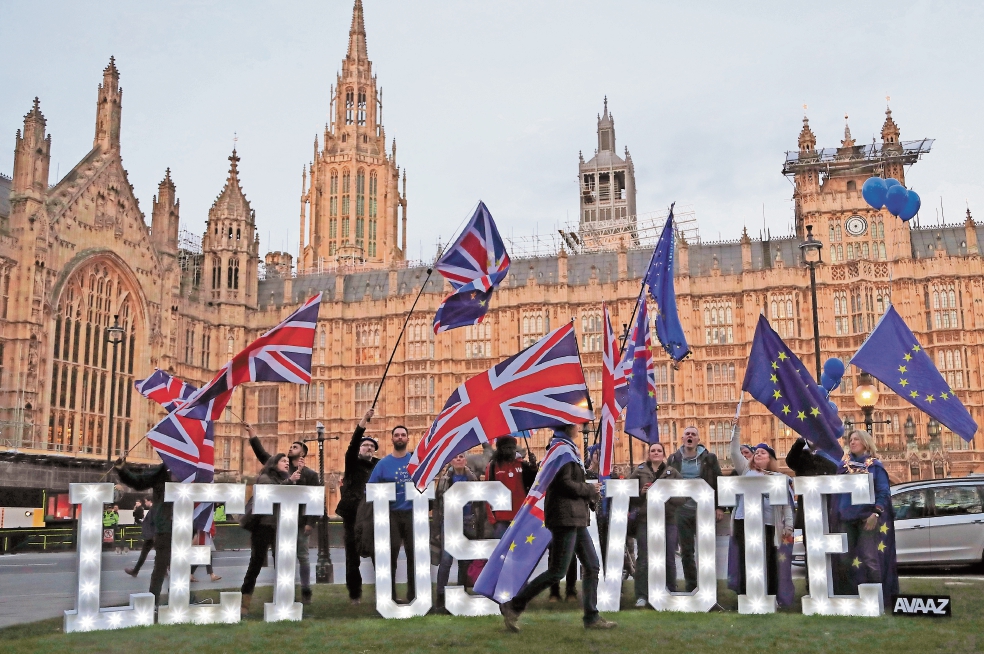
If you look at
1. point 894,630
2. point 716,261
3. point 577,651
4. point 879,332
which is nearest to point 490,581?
point 577,651

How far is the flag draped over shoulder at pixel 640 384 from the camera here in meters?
15.1

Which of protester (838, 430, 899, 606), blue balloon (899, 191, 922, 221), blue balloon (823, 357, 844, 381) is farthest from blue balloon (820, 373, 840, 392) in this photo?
protester (838, 430, 899, 606)

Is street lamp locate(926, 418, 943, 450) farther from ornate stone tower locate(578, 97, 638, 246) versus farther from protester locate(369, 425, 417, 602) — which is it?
protester locate(369, 425, 417, 602)

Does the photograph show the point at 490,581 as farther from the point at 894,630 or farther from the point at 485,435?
the point at 894,630

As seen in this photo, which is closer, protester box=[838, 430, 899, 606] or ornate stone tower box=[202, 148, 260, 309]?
protester box=[838, 430, 899, 606]

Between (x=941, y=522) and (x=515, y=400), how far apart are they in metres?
7.83

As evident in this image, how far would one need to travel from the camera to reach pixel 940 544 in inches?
578

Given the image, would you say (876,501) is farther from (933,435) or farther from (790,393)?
(933,435)

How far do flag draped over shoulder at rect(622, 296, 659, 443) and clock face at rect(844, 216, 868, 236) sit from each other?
37528mm

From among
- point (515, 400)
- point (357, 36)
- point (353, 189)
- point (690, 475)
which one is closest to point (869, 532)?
point (690, 475)

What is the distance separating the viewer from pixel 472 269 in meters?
14.8

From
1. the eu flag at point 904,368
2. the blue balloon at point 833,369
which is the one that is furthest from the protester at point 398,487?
the blue balloon at point 833,369

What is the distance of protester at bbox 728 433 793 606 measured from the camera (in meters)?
10.8

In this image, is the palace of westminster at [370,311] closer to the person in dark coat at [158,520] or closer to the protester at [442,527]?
the person in dark coat at [158,520]
